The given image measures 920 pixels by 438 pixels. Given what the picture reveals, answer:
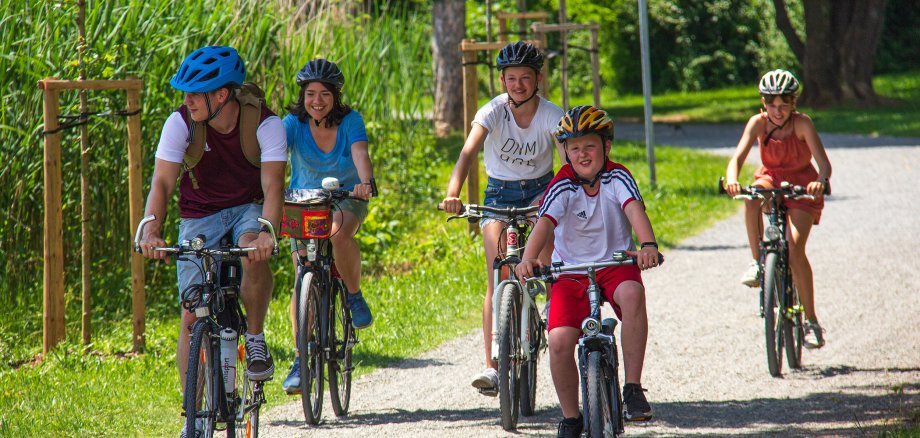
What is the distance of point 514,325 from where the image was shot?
19.4ft

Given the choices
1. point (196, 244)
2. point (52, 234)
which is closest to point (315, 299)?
point (196, 244)

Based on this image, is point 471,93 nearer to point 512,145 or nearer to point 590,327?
point 512,145

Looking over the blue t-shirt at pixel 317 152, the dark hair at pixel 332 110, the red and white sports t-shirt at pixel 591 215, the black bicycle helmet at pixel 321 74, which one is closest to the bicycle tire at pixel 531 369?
the red and white sports t-shirt at pixel 591 215

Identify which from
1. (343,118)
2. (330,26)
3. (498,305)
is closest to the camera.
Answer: (498,305)

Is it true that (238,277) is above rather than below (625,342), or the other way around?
above

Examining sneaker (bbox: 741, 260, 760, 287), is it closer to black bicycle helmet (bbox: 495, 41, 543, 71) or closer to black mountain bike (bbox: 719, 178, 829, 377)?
black mountain bike (bbox: 719, 178, 829, 377)

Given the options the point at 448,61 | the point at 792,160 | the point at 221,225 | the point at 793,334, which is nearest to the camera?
the point at 221,225

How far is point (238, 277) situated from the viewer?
515 centimetres

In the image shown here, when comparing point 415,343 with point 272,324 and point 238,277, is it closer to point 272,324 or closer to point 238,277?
point 272,324

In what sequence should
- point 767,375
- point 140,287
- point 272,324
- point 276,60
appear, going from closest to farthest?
point 767,375, point 140,287, point 272,324, point 276,60

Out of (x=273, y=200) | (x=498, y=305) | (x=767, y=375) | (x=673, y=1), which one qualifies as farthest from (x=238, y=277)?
(x=673, y=1)

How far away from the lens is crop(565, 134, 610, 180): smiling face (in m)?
5.20

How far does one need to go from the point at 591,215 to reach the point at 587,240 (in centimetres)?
11

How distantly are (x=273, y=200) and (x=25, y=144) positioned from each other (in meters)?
3.90
